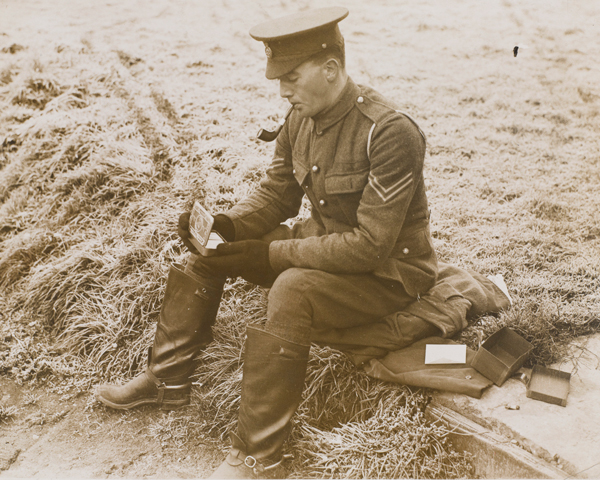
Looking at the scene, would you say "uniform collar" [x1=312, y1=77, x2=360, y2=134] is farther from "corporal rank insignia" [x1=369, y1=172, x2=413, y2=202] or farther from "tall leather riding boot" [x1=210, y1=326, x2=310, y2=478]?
"tall leather riding boot" [x1=210, y1=326, x2=310, y2=478]

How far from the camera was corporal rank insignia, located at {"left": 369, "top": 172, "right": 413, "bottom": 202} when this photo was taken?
212cm

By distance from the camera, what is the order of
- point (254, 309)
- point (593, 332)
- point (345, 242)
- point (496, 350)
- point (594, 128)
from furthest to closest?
1. point (594, 128)
2. point (254, 309)
3. point (593, 332)
4. point (496, 350)
5. point (345, 242)

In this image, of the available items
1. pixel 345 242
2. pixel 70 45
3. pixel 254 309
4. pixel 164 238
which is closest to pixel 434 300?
pixel 345 242

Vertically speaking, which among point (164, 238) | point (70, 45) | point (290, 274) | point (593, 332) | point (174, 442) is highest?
point (70, 45)

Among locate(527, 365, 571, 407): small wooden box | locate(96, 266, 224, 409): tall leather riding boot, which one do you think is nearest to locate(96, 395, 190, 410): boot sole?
locate(96, 266, 224, 409): tall leather riding boot

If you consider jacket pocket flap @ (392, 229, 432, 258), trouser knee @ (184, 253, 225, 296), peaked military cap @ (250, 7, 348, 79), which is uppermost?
peaked military cap @ (250, 7, 348, 79)

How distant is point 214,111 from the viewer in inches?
198

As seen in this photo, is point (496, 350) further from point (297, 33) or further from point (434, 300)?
point (297, 33)

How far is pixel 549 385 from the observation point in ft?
7.52

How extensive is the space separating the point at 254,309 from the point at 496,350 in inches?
53.4

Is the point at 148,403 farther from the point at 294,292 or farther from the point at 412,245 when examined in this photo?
the point at 412,245

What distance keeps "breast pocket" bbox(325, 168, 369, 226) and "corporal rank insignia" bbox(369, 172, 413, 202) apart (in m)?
0.14

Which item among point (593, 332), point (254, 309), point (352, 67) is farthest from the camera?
point (352, 67)

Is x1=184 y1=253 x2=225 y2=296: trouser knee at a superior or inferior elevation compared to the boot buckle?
superior
